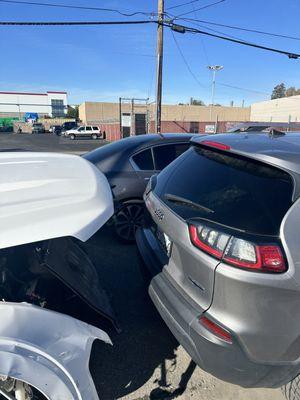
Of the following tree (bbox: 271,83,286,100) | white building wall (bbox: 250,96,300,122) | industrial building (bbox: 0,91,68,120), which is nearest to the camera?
white building wall (bbox: 250,96,300,122)

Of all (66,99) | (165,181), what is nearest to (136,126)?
(165,181)

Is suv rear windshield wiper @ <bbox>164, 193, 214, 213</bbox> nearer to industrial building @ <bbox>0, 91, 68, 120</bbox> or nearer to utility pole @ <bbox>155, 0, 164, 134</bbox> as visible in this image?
utility pole @ <bbox>155, 0, 164, 134</bbox>

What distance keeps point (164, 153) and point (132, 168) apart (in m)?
0.54

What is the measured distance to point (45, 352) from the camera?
4.91ft

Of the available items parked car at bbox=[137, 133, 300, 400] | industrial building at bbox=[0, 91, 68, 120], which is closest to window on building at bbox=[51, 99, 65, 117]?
industrial building at bbox=[0, 91, 68, 120]

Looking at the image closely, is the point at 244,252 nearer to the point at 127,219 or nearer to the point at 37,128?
the point at 127,219

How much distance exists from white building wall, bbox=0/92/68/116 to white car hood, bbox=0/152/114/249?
100038 millimetres

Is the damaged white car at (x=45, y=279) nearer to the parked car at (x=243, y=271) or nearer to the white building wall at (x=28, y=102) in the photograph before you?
the parked car at (x=243, y=271)

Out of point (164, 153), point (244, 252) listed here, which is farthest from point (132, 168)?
point (244, 252)

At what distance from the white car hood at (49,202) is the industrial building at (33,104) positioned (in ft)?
317

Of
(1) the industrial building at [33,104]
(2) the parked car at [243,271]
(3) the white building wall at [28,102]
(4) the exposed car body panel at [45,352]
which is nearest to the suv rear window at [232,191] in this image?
(2) the parked car at [243,271]

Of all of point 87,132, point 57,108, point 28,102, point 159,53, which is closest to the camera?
point 159,53

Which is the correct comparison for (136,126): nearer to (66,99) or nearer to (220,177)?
(220,177)

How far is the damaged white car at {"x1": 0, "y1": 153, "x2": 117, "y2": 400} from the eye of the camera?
1.48 meters
